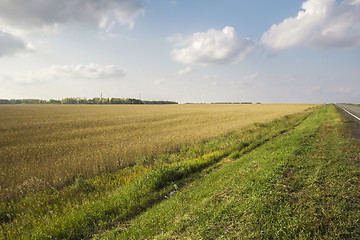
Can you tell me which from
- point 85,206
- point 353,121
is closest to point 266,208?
point 85,206

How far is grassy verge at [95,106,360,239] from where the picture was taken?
136 inches

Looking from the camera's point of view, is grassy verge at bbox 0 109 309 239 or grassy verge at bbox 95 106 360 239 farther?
grassy verge at bbox 0 109 309 239

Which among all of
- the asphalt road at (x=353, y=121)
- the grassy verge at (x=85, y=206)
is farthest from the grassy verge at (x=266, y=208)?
the asphalt road at (x=353, y=121)

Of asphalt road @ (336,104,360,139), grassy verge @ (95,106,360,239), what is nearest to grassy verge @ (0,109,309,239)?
grassy verge @ (95,106,360,239)

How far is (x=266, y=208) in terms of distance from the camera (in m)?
4.00

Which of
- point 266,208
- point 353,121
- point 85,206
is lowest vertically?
A: point 85,206

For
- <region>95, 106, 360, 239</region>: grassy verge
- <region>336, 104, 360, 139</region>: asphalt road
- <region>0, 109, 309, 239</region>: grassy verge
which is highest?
<region>336, 104, 360, 139</region>: asphalt road

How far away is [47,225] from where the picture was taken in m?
4.75

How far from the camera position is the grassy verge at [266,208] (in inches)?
136

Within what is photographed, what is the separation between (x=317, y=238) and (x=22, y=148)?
1643 centimetres

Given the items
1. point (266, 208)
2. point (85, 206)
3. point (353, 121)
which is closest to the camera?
point (266, 208)

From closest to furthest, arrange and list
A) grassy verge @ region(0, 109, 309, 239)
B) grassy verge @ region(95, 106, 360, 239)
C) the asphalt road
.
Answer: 1. grassy verge @ region(95, 106, 360, 239)
2. grassy verge @ region(0, 109, 309, 239)
3. the asphalt road

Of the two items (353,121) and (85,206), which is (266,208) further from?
(353,121)

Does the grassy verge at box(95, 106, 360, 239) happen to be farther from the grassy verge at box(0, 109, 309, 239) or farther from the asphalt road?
the asphalt road
